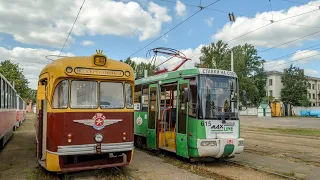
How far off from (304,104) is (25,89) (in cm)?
5761

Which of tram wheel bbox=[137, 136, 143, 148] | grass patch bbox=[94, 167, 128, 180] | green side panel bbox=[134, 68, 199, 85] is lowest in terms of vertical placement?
grass patch bbox=[94, 167, 128, 180]

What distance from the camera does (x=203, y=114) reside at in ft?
31.7

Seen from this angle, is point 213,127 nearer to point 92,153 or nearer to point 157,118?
point 157,118

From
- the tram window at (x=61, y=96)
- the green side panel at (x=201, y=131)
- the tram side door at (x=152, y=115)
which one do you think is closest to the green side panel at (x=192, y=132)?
the green side panel at (x=201, y=131)

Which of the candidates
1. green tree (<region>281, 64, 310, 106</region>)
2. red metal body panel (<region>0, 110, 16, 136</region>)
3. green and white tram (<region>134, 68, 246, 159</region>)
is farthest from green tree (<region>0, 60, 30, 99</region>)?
green tree (<region>281, 64, 310, 106</region>)

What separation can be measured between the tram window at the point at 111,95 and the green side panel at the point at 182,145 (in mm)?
2725

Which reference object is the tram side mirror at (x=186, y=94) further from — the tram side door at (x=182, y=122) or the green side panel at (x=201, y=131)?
the green side panel at (x=201, y=131)

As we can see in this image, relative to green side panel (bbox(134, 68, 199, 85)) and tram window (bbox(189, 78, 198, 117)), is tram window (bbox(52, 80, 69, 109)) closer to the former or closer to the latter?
tram window (bbox(189, 78, 198, 117))

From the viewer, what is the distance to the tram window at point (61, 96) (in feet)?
25.1

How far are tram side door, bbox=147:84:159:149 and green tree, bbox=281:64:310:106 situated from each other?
68372 mm

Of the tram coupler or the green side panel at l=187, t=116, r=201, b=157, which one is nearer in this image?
the tram coupler

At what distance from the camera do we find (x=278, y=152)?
42.1 feet

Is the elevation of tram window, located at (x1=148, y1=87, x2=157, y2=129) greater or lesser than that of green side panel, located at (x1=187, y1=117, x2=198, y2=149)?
greater

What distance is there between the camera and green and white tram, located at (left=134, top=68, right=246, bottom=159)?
9648 millimetres
